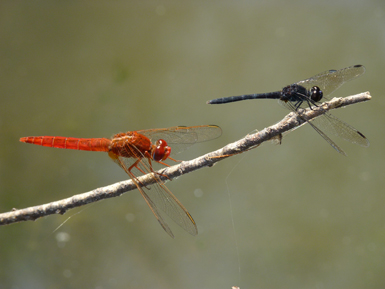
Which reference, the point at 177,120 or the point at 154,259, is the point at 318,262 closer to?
the point at 154,259

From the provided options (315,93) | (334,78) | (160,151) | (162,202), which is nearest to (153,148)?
(160,151)

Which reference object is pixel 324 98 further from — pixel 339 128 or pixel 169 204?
pixel 169 204

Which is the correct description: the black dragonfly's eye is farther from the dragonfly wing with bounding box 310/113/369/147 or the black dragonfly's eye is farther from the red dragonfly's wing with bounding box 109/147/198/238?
the red dragonfly's wing with bounding box 109/147/198/238

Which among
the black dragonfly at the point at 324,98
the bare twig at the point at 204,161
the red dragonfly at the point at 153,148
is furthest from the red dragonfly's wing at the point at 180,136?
the black dragonfly at the point at 324,98

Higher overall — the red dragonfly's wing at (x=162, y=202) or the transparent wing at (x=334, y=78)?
the transparent wing at (x=334, y=78)

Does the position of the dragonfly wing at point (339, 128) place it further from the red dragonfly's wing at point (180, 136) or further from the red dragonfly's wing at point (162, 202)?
the red dragonfly's wing at point (162, 202)

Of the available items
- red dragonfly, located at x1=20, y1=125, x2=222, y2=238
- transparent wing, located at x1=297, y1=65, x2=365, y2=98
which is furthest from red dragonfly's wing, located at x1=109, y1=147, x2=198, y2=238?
transparent wing, located at x1=297, y1=65, x2=365, y2=98
